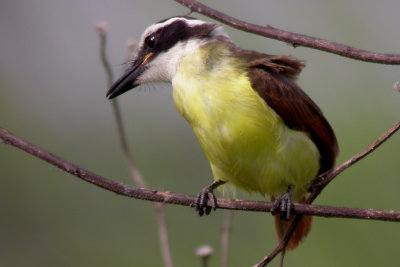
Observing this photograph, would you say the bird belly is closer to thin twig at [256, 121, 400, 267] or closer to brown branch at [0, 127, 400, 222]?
thin twig at [256, 121, 400, 267]

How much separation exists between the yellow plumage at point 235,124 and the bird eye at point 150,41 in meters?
0.31

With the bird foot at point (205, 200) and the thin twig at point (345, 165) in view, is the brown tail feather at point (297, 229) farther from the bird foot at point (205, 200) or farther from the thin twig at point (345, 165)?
the thin twig at point (345, 165)

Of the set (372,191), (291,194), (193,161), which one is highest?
(291,194)

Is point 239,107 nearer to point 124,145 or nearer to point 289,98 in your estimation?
point 289,98

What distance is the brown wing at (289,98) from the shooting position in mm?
3660

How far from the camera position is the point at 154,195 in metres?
3.02

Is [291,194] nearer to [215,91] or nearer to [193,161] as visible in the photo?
[215,91]

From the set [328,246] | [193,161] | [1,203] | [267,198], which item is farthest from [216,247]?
[1,203]

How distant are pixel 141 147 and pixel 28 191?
1125mm

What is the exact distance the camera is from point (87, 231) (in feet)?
20.5

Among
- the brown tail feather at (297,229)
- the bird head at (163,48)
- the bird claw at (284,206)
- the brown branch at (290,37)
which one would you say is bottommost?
the brown tail feather at (297,229)

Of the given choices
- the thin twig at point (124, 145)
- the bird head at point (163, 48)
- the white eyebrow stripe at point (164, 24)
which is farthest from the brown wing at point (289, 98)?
the thin twig at point (124, 145)

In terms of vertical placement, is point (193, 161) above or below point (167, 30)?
below

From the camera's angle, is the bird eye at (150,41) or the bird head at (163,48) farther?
the bird eye at (150,41)
